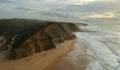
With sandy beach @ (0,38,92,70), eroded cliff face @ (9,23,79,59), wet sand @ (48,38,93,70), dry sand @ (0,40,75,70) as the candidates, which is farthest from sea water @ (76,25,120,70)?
eroded cliff face @ (9,23,79,59)

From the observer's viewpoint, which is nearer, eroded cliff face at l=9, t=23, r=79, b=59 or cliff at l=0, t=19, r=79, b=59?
eroded cliff face at l=9, t=23, r=79, b=59

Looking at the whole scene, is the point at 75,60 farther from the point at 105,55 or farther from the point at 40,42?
the point at 105,55

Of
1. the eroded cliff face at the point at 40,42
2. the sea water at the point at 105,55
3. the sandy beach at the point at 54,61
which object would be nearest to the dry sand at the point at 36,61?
the sandy beach at the point at 54,61

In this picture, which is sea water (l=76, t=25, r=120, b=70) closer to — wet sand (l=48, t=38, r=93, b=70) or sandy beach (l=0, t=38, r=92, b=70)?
wet sand (l=48, t=38, r=93, b=70)

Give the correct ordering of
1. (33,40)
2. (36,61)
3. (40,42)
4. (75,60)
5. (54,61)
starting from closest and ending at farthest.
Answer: (36,61) → (54,61) → (75,60) → (33,40) → (40,42)

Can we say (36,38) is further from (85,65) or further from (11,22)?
(11,22)

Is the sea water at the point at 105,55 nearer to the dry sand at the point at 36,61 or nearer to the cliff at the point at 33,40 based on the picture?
the dry sand at the point at 36,61

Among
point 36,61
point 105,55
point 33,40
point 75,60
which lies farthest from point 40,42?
point 105,55

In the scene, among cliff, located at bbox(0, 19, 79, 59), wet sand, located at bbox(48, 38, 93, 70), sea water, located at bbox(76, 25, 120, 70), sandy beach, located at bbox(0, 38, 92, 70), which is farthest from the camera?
cliff, located at bbox(0, 19, 79, 59)
